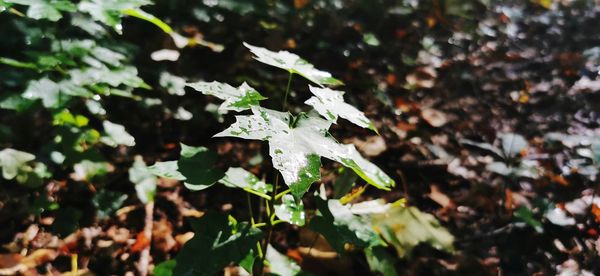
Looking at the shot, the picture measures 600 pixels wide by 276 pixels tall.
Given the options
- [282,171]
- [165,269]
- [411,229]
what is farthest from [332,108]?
[411,229]

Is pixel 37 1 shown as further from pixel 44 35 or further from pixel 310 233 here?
pixel 310 233

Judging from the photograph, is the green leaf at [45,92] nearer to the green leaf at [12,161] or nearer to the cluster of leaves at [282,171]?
the green leaf at [12,161]

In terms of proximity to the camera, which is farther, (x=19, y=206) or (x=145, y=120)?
(x=145, y=120)

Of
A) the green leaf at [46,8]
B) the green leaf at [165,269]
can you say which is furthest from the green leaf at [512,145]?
the green leaf at [46,8]

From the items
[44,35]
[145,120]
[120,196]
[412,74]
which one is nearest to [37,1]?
[44,35]

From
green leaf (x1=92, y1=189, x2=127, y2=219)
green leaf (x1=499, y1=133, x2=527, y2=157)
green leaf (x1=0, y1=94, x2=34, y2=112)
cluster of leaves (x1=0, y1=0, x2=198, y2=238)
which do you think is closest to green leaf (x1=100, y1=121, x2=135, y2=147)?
cluster of leaves (x1=0, y1=0, x2=198, y2=238)

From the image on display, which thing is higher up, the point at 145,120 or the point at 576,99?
the point at 145,120
